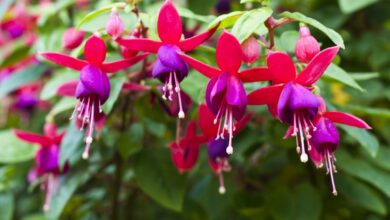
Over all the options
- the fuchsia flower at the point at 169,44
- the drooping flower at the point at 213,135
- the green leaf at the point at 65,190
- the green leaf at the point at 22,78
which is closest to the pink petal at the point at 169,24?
the fuchsia flower at the point at 169,44

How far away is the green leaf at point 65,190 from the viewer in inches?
51.1

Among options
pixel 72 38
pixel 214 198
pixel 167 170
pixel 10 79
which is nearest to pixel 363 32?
pixel 214 198

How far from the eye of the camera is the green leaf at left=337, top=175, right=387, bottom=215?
1.30 metres

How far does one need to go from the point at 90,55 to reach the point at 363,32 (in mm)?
1121

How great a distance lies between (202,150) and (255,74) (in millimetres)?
697

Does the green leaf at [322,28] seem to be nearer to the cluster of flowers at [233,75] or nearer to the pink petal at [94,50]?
the cluster of flowers at [233,75]

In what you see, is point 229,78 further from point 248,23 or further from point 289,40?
point 289,40

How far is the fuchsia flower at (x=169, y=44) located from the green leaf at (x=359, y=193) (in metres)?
0.67

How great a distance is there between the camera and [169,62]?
2.60 feet

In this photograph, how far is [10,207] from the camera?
1.61 m

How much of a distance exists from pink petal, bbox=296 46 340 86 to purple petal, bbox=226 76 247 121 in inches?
3.2

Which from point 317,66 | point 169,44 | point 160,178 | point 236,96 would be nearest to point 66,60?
point 169,44

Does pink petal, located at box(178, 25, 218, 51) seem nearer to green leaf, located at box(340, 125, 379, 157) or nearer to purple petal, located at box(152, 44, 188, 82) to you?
purple petal, located at box(152, 44, 188, 82)

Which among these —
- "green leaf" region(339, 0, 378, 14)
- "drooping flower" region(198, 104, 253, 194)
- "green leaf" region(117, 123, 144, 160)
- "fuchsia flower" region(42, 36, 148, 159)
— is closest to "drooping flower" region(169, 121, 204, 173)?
"drooping flower" region(198, 104, 253, 194)
